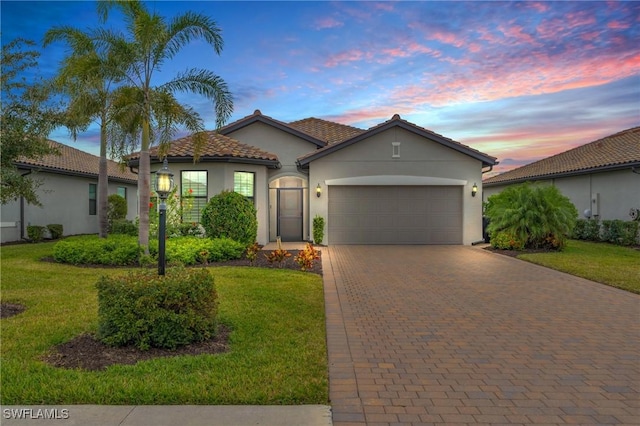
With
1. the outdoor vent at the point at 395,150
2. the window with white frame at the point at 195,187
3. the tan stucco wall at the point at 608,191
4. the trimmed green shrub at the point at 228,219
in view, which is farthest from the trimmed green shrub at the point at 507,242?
the window with white frame at the point at 195,187

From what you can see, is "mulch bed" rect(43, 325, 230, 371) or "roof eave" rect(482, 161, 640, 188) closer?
"mulch bed" rect(43, 325, 230, 371)

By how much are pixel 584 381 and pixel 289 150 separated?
15105 millimetres

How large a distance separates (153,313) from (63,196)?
1723 cm

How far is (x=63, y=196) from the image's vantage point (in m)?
18.6

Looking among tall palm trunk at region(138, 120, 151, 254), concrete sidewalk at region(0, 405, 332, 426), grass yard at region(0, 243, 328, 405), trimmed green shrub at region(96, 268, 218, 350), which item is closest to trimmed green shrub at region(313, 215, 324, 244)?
grass yard at region(0, 243, 328, 405)

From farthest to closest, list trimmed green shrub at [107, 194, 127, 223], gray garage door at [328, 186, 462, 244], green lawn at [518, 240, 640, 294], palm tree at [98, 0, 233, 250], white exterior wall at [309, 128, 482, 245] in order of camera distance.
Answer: trimmed green shrub at [107, 194, 127, 223] < gray garage door at [328, 186, 462, 244] < white exterior wall at [309, 128, 482, 245] < green lawn at [518, 240, 640, 294] < palm tree at [98, 0, 233, 250]

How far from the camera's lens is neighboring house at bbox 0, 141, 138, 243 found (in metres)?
15.9

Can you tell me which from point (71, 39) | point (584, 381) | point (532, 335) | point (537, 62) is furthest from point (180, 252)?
point (537, 62)

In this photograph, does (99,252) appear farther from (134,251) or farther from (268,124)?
(268,124)

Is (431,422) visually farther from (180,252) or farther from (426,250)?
(426,250)

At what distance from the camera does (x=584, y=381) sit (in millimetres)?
3951

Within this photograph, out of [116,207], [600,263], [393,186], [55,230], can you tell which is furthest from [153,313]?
[116,207]

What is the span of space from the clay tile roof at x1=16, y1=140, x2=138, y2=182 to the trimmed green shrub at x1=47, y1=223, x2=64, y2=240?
2.34 metres

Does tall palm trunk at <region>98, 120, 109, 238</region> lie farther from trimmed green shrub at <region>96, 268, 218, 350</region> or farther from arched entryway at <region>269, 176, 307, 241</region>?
trimmed green shrub at <region>96, 268, 218, 350</region>
